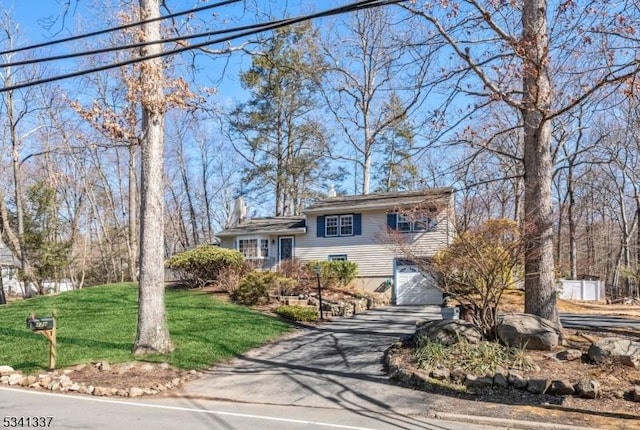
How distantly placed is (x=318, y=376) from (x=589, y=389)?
430cm

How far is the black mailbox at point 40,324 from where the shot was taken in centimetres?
910

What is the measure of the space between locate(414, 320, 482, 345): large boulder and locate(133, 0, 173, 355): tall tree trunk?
5.20m

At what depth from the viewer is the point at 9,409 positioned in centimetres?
698

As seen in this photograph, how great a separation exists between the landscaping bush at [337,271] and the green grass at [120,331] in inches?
204

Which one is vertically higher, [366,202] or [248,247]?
[366,202]

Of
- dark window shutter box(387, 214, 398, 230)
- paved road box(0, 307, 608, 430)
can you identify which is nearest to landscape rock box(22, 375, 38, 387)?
paved road box(0, 307, 608, 430)

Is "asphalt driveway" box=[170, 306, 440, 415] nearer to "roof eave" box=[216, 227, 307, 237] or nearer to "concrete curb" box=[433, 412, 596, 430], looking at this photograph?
"concrete curb" box=[433, 412, 596, 430]

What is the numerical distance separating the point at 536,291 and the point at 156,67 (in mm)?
8506

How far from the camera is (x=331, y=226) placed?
24844 millimetres

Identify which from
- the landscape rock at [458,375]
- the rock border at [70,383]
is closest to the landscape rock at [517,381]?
the landscape rock at [458,375]

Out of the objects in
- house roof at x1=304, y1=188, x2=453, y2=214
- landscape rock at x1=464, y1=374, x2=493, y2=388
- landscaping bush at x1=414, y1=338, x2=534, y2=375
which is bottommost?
landscape rock at x1=464, y1=374, x2=493, y2=388

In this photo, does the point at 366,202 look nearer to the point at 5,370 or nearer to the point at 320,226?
the point at 320,226

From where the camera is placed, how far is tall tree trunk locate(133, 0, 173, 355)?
9.72 meters

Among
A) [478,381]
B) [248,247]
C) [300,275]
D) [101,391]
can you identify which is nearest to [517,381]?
[478,381]
